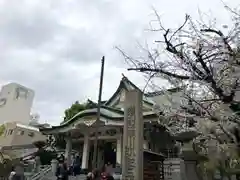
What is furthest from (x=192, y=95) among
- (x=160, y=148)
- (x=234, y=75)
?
(x=160, y=148)

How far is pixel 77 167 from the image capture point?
17.0m

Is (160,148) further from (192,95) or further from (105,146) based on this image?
(192,95)

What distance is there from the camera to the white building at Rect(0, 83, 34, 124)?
44.4 meters

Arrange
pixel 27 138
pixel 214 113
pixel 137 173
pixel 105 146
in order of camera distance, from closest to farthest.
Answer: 1. pixel 214 113
2. pixel 137 173
3. pixel 105 146
4. pixel 27 138

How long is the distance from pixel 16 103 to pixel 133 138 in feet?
124

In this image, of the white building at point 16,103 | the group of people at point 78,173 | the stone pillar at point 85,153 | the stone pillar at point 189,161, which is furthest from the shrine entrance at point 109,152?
the white building at point 16,103

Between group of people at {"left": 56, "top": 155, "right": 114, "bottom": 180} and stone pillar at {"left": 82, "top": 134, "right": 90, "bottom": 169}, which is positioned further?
stone pillar at {"left": 82, "top": 134, "right": 90, "bottom": 169}

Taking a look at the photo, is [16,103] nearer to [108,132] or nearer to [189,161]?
[108,132]

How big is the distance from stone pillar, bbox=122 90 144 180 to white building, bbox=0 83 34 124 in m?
36.2

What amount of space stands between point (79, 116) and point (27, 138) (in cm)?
1599

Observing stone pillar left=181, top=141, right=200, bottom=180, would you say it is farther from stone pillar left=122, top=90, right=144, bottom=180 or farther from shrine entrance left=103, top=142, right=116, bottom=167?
shrine entrance left=103, top=142, right=116, bottom=167

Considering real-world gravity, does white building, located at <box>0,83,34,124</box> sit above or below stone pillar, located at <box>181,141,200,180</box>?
above

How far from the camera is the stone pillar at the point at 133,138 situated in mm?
9398

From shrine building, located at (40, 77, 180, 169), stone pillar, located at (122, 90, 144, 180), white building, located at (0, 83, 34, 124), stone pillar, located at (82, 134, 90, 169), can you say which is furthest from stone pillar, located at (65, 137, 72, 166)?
white building, located at (0, 83, 34, 124)
